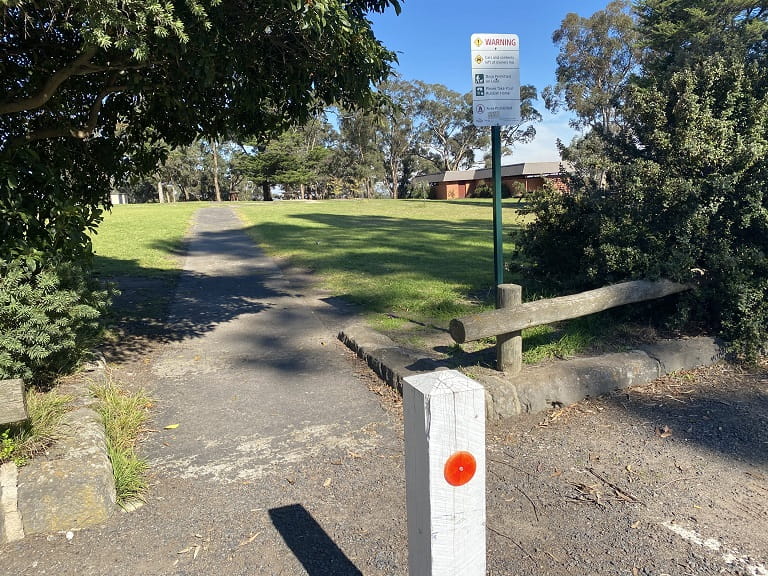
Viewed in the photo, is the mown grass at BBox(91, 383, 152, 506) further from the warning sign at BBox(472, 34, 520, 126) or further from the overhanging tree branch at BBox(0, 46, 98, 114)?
the warning sign at BBox(472, 34, 520, 126)

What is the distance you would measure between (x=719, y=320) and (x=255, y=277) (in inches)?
314

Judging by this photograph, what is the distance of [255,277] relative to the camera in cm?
1115

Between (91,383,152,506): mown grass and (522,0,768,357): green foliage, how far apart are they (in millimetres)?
4551

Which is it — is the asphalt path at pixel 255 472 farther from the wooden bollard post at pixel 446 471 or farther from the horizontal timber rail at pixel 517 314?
the horizontal timber rail at pixel 517 314

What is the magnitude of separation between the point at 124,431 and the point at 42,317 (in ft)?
3.19

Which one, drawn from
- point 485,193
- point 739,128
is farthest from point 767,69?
point 485,193

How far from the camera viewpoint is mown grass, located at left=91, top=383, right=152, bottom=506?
135 inches

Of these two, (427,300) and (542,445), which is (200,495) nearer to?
(542,445)

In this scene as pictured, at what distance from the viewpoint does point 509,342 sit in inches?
183

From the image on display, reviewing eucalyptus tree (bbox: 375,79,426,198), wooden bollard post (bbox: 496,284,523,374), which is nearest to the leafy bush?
eucalyptus tree (bbox: 375,79,426,198)

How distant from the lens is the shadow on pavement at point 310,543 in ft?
8.98

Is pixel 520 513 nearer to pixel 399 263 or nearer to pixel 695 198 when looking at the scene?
pixel 695 198

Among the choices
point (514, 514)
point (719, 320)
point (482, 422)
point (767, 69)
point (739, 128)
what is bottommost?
point (514, 514)

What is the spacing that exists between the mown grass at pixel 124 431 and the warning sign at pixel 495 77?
3781 millimetres
